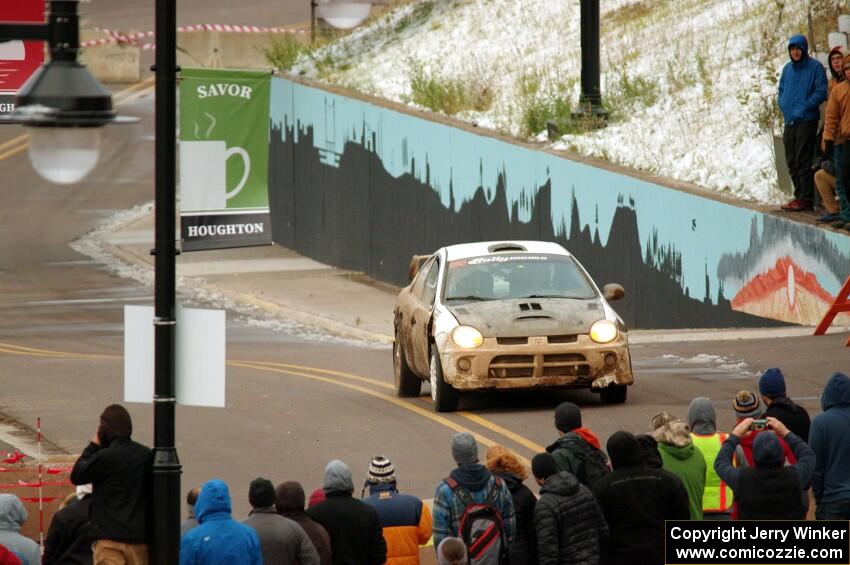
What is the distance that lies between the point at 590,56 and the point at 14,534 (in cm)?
2130

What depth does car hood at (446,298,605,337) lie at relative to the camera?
55.7ft

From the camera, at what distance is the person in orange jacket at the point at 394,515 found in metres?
10.2

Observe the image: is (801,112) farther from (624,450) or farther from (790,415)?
(624,450)

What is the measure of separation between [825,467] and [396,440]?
6.41 m

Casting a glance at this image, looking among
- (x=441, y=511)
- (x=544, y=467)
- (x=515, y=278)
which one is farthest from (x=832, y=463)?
(x=515, y=278)

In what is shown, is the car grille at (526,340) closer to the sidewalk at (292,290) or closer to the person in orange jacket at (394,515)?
the sidewalk at (292,290)

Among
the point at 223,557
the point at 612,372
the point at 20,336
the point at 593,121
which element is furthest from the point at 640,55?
the point at 223,557

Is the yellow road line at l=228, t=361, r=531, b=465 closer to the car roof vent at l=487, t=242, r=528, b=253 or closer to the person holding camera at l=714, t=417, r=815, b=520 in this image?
the car roof vent at l=487, t=242, r=528, b=253

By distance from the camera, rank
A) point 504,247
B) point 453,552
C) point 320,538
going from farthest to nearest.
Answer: point 504,247 < point 320,538 < point 453,552

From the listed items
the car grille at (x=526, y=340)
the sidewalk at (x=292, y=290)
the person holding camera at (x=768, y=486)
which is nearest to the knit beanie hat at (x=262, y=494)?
the person holding camera at (x=768, y=486)

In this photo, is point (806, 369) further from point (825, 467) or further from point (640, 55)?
point (640, 55)

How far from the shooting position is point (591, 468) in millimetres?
10539

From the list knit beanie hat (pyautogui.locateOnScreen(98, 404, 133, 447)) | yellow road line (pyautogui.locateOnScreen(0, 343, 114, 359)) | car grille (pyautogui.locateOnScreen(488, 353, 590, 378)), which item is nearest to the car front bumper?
car grille (pyautogui.locateOnScreen(488, 353, 590, 378))

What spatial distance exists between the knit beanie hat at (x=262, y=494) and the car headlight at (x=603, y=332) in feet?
25.7
